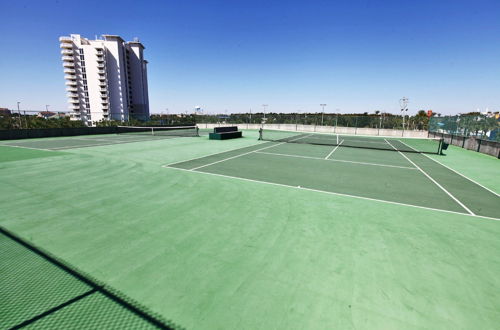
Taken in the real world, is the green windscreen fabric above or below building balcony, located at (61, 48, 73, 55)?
below

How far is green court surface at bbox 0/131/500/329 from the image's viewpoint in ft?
11.0

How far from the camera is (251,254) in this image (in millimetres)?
4781

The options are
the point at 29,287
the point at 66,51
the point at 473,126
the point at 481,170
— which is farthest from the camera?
the point at 66,51

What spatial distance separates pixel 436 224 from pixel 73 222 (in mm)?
9797

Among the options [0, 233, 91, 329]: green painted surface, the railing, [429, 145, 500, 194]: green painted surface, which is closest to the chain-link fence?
[429, 145, 500, 194]: green painted surface

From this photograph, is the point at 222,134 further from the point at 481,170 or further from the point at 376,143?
the point at 481,170

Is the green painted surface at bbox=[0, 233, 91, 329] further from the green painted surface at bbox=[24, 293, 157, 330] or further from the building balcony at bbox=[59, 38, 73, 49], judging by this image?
the building balcony at bbox=[59, 38, 73, 49]

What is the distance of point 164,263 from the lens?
4.42m

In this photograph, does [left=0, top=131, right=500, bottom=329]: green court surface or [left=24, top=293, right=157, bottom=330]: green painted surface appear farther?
[left=0, top=131, right=500, bottom=329]: green court surface

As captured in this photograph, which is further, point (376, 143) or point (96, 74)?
point (96, 74)

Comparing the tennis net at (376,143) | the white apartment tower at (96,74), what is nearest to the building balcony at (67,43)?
the white apartment tower at (96,74)

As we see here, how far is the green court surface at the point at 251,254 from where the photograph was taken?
11.0 feet

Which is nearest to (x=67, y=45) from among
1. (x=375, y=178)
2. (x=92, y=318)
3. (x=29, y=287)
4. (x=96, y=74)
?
(x=96, y=74)

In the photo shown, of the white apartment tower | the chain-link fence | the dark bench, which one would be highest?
the white apartment tower
